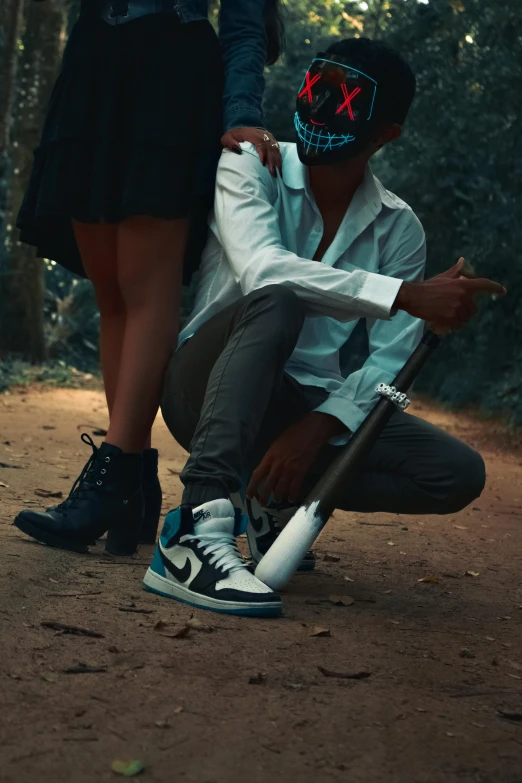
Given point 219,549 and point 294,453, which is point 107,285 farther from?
point 219,549

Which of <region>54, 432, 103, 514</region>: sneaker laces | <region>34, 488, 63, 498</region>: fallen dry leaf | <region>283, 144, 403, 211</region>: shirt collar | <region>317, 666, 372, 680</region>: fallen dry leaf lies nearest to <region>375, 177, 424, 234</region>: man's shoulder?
<region>283, 144, 403, 211</region>: shirt collar

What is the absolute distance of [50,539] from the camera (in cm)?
335

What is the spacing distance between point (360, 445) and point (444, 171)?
9809mm

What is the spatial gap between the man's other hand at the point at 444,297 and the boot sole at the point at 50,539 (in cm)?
124

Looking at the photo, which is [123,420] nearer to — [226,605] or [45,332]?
[226,605]

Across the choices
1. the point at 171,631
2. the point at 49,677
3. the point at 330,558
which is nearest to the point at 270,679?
the point at 171,631

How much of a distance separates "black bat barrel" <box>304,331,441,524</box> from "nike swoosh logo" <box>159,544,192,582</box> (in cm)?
38

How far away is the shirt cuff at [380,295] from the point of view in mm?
2926

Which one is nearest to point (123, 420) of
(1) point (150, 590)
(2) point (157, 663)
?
(1) point (150, 590)

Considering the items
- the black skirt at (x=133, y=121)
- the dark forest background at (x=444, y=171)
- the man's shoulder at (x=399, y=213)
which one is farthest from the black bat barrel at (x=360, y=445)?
the dark forest background at (x=444, y=171)

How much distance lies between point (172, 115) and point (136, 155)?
17cm

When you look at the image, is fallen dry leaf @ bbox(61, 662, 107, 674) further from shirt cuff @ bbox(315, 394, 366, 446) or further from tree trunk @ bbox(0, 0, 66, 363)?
tree trunk @ bbox(0, 0, 66, 363)

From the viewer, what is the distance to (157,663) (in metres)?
2.36

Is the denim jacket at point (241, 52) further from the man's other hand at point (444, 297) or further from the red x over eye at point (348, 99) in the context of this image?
the man's other hand at point (444, 297)
